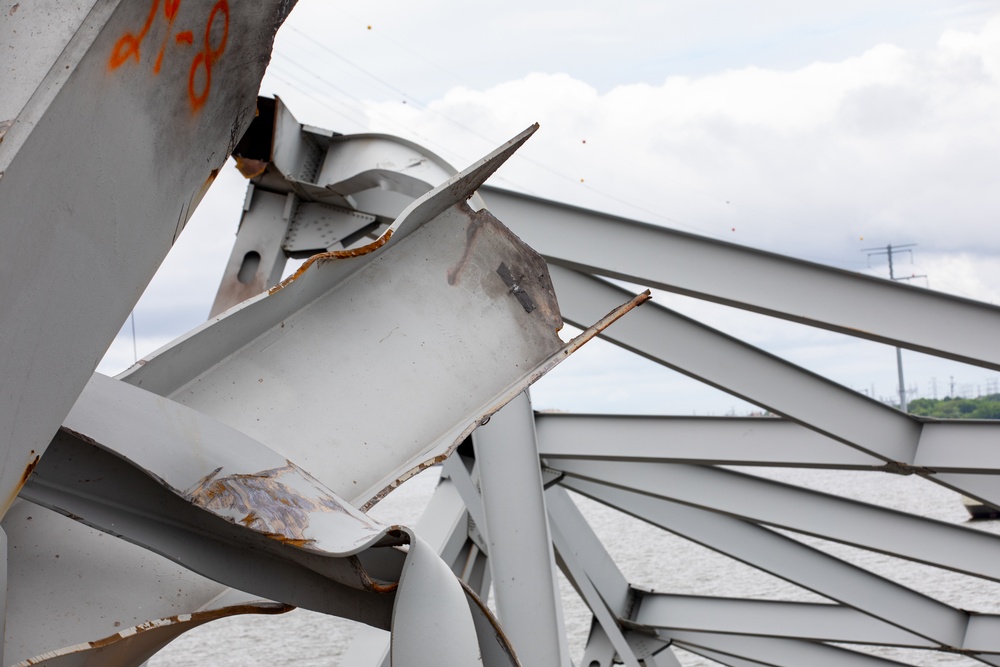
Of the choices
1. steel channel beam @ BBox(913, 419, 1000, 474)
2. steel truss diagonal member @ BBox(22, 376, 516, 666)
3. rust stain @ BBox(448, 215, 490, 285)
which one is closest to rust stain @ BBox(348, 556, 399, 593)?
steel truss diagonal member @ BBox(22, 376, 516, 666)

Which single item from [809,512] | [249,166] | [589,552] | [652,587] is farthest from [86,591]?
[652,587]

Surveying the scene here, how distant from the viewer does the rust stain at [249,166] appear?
544 centimetres

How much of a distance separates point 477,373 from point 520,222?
2.38 metres

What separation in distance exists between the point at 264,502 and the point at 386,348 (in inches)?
42.0

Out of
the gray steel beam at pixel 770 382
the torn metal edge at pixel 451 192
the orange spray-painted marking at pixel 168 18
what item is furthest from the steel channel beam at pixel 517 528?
the orange spray-painted marking at pixel 168 18

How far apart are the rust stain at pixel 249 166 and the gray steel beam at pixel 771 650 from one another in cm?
767

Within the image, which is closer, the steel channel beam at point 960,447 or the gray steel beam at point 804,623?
the steel channel beam at point 960,447

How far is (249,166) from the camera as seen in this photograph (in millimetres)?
5527

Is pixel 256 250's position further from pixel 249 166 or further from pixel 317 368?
pixel 317 368

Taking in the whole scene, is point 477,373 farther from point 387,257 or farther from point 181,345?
point 181,345

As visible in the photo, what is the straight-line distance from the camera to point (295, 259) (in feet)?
19.2

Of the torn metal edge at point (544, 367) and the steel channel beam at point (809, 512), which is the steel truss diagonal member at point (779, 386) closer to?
the steel channel beam at point (809, 512)

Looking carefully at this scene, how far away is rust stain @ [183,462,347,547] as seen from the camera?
6.88 feet

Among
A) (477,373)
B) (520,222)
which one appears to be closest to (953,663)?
(520,222)
